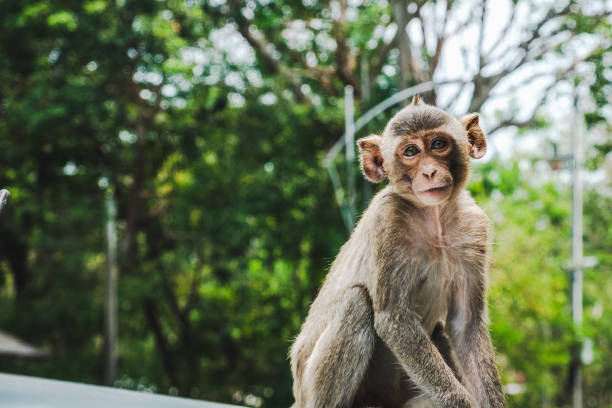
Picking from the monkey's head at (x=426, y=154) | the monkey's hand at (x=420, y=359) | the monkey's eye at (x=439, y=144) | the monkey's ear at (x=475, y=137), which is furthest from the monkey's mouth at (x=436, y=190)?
the monkey's hand at (x=420, y=359)

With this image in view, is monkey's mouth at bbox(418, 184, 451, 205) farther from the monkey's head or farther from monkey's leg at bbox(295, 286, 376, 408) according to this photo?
monkey's leg at bbox(295, 286, 376, 408)

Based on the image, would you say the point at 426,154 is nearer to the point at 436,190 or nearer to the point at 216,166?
the point at 436,190

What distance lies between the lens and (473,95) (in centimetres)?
1391

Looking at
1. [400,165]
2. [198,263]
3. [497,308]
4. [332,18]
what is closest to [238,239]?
[198,263]

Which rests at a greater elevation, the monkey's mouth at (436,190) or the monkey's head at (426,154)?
the monkey's head at (426,154)

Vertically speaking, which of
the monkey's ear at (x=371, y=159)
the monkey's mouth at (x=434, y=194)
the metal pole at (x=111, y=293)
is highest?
the monkey's ear at (x=371, y=159)

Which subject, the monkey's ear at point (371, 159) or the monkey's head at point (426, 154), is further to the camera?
the monkey's ear at point (371, 159)

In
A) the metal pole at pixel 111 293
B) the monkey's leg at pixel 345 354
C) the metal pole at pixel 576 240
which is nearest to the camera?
the monkey's leg at pixel 345 354

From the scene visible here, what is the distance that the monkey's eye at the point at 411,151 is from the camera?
9.71 feet

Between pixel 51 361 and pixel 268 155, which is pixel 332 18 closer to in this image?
pixel 268 155

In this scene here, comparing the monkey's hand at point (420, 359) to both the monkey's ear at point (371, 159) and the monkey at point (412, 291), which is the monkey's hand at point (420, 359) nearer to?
the monkey at point (412, 291)

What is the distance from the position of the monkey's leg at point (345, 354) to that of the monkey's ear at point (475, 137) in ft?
2.56

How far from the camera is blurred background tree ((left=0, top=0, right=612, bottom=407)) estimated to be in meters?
14.1

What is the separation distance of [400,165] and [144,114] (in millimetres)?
13888
